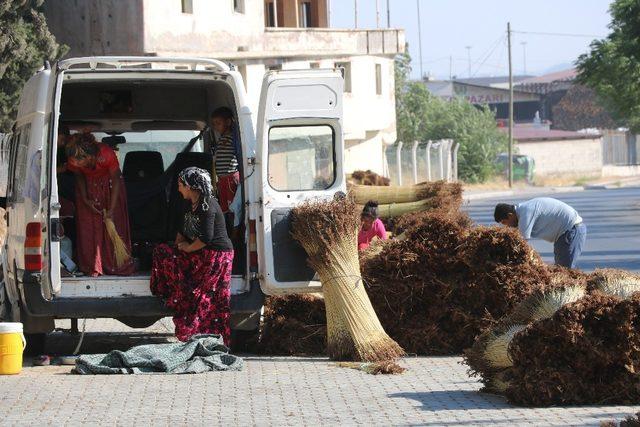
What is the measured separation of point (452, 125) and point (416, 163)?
3676 cm

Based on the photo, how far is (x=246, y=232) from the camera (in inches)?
488

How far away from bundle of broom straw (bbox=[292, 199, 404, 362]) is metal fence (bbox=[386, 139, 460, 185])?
132 feet

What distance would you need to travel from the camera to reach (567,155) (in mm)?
98812

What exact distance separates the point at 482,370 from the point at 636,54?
36.4 metres

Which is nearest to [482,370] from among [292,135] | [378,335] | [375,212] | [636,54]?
[378,335]

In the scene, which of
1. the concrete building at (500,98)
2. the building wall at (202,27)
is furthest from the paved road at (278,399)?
the concrete building at (500,98)

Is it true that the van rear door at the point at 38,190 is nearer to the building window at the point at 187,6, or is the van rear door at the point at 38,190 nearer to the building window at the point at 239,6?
the building window at the point at 187,6

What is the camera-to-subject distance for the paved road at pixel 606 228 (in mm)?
25109

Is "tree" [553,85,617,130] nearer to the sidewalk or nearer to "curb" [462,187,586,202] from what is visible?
the sidewalk

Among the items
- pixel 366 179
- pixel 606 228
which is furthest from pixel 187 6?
pixel 366 179

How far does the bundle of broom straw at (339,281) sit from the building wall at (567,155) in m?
86.5

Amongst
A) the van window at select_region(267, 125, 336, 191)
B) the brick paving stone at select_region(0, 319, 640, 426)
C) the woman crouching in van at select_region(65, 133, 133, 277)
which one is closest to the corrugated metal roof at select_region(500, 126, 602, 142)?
the woman crouching in van at select_region(65, 133, 133, 277)

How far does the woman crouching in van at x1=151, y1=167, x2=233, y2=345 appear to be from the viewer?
482 inches

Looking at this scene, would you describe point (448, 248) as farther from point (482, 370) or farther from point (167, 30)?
point (167, 30)
